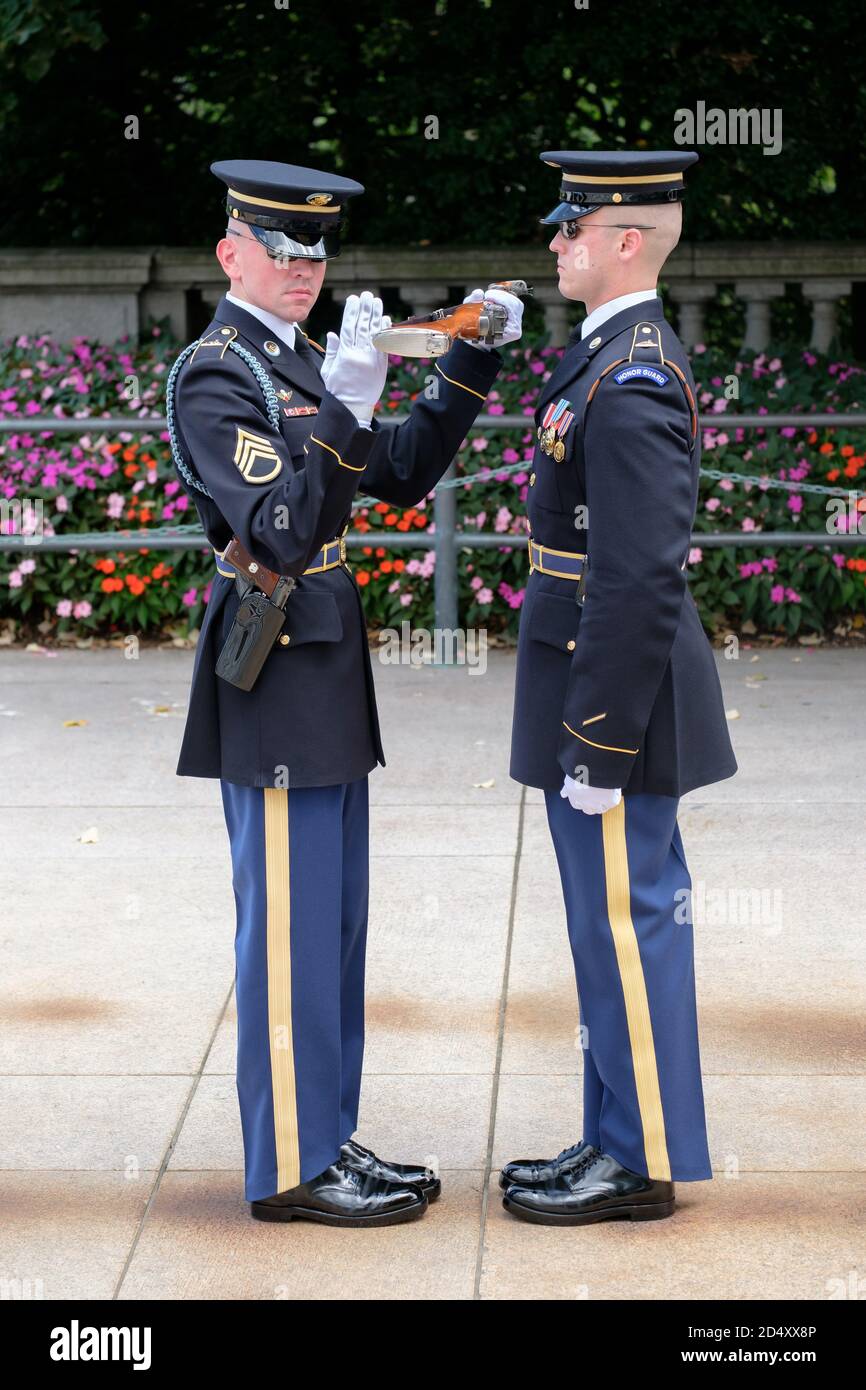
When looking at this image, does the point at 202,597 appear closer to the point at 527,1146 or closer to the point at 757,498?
the point at 757,498

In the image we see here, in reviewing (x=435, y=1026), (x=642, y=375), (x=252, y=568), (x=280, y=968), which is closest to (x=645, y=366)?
(x=642, y=375)

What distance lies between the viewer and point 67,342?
363 inches

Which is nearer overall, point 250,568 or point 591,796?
point 591,796

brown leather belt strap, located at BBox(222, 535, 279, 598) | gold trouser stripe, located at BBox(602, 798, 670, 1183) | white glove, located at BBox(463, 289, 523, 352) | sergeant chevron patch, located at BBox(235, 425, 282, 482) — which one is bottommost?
gold trouser stripe, located at BBox(602, 798, 670, 1183)

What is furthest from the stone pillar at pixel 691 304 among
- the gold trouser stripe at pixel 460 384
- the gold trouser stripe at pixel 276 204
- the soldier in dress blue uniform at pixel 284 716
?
the gold trouser stripe at pixel 276 204

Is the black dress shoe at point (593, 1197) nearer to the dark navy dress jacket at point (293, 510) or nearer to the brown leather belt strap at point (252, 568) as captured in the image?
the dark navy dress jacket at point (293, 510)

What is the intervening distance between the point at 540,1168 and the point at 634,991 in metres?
0.43

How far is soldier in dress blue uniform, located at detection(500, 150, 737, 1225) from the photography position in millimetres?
3297

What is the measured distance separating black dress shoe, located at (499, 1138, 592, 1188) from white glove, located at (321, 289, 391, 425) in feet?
4.71

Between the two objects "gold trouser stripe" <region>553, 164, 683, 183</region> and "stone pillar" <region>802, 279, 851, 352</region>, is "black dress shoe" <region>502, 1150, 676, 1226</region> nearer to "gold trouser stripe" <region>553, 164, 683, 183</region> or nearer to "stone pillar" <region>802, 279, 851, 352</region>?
"gold trouser stripe" <region>553, 164, 683, 183</region>

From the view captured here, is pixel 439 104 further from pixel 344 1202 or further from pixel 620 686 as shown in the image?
pixel 344 1202

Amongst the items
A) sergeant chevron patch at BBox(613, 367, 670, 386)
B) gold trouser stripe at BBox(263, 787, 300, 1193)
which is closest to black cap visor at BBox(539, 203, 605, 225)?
sergeant chevron patch at BBox(613, 367, 670, 386)

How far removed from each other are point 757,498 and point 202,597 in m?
2.37

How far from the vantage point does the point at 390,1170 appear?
145 inches
